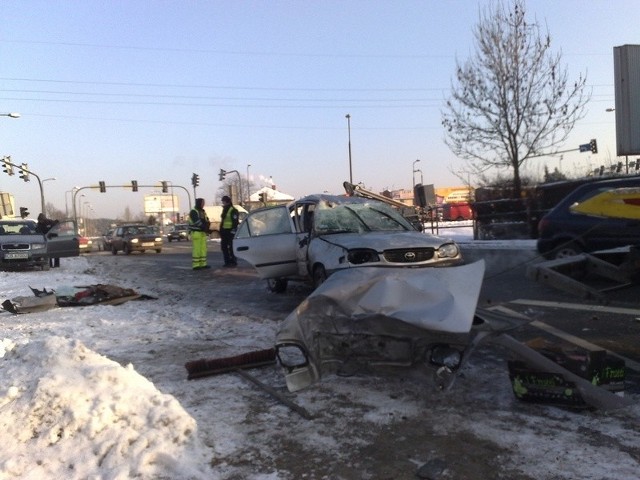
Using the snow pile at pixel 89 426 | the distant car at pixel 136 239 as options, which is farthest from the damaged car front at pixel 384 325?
the distant car at pixel 136 239

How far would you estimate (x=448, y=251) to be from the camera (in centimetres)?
711

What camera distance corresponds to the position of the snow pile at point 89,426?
2967mm

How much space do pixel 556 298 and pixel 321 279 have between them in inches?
144

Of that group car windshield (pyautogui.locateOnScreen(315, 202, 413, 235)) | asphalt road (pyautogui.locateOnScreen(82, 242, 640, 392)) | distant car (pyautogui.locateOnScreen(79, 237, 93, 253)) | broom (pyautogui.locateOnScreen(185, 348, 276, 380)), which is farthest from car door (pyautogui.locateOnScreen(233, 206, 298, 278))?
distant car (pyautogui.locateOnScreen(79, 237, 93, 253))

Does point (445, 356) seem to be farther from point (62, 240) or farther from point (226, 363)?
point (62, 240)

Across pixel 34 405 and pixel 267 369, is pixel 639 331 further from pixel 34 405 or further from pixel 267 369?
pixel 34 405

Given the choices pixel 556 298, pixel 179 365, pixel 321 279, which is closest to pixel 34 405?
pixel 179 365

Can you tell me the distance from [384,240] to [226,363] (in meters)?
2.90

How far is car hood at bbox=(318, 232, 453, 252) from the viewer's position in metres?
6.79

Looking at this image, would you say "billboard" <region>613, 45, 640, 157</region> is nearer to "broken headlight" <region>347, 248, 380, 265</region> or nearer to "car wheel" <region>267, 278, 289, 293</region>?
"broken headlight" <region>347, 248, 380, 265</region>

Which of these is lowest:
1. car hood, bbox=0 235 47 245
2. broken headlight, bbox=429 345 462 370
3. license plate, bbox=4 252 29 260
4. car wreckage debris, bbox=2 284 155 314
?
car wreckage debris, bbox=2 284 155 314

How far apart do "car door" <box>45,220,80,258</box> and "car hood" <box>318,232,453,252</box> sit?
40.2 feet

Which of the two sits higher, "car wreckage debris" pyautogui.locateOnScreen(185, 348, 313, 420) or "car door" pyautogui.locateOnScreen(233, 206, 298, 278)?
"car door" pyautogui.locateOnScreen(233, 206, 298, 278)

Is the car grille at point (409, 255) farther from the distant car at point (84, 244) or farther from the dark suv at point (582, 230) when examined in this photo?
the distant car at point (84, 244)
